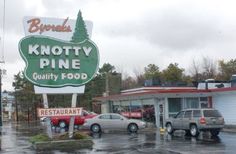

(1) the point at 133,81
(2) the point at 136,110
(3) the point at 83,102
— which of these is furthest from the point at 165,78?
(2) the point at 136,110

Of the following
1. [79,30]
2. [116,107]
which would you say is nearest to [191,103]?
[116,107]

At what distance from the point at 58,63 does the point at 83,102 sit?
52356 mm

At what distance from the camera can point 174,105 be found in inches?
1577

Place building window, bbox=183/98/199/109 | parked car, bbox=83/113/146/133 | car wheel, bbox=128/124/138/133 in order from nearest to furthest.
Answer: parked car, bbox=83/113/146/133 → car wheel, bbox=128/124/138/133 → building window, bbox=183/98/199/109

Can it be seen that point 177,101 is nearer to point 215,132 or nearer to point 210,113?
point 215,132

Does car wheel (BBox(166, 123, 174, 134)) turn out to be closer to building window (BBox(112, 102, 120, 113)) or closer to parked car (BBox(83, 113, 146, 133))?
parked car (BBox(83, 113, 146, 133))

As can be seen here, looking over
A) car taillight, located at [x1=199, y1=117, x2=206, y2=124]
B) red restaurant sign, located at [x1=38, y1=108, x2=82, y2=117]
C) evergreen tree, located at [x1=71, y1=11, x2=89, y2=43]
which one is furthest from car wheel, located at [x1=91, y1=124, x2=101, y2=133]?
evergreen tree, located at [x1=71, y1=11, x2=89, y2=43]

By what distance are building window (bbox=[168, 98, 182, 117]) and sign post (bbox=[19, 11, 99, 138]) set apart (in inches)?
666

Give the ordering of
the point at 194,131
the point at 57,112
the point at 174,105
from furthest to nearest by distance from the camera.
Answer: the point at 174,105 < the point at 194,131 < the point at 57,112

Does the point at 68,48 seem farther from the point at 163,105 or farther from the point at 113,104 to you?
the point at 113,104

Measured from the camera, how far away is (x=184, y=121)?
95.6 ft

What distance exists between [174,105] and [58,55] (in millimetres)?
18813

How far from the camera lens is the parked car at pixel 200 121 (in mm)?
27641

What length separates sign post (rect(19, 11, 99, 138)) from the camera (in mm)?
22484
